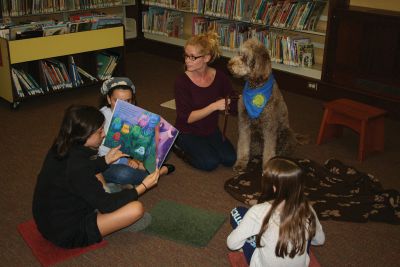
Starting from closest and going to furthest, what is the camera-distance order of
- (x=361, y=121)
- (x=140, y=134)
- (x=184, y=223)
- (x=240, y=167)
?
(x=140, y=134)
(x=184, y=223)
(x=240, y=167)
(x=361, y=121)

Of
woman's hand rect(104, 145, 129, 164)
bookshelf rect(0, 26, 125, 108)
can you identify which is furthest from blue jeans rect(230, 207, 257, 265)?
bookshelf rect(0, 26, 125, 108)

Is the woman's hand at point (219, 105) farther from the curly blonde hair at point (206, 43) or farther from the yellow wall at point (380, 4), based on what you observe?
the yellow wall at point (380, 4)

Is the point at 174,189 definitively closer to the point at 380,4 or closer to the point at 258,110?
the point at 258,110

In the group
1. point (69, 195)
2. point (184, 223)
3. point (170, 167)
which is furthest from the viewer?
point (170, 167)

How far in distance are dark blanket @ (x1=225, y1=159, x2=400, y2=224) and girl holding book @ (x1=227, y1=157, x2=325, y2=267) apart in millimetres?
1035

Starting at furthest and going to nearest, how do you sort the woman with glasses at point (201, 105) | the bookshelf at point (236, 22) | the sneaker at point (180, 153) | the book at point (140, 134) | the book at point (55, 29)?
the bookshelf at point (236, 22) < the book at point (55, 29) < the sneaker at point (180, 153) < the woman with glasses at point (201, 105) < the book at point (140, 134)

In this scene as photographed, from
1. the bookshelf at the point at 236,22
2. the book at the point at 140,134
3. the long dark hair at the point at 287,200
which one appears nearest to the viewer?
the long dark hair at the point at 287,200

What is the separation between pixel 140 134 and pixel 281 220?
1.11 meters

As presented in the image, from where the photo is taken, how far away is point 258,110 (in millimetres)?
3244

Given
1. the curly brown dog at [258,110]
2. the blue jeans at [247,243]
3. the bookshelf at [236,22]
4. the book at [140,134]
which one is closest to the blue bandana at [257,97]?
the curly brown dog at [258,110]

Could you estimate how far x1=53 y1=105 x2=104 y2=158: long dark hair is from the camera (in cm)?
222

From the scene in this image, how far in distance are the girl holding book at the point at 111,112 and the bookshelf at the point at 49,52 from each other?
1881 millimetres

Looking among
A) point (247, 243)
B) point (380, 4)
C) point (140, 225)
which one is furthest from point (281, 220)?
point (380, 4)

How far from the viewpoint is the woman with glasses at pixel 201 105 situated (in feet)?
10.8
